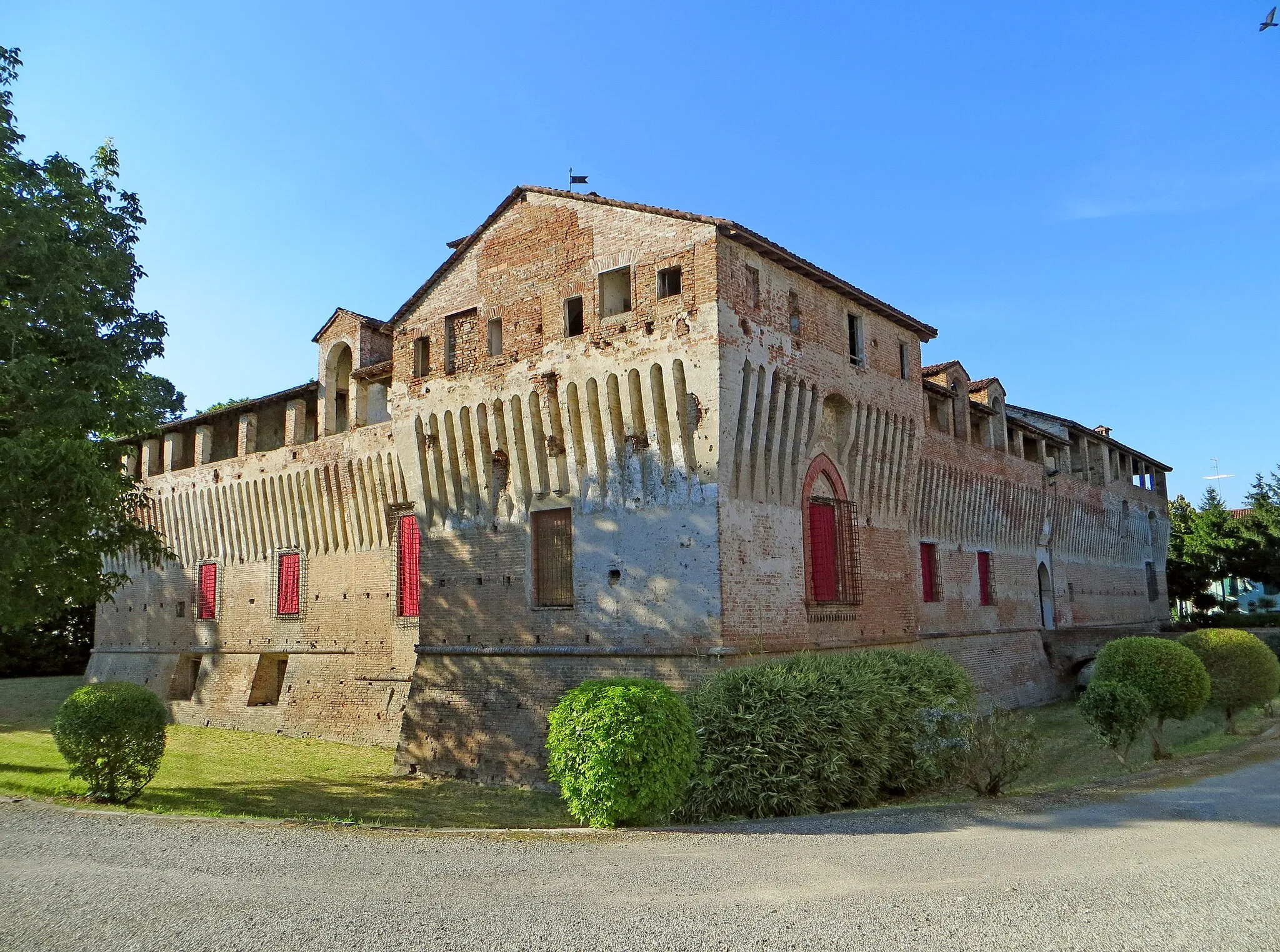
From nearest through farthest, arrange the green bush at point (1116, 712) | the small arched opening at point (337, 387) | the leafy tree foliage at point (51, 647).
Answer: the green bush at point (1116, 712) < the small arched opening at point (337, 387) < the leafy tree foliage at point (51, 647)

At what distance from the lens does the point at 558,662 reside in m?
16.2

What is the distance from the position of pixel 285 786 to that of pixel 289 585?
9238 millimetres

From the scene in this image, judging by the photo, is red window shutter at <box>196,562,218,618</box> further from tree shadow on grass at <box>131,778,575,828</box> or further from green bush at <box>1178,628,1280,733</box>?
green bush at <box>1178,628,1280,733</box>

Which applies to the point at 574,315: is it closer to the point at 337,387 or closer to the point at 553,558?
the point at 553,558

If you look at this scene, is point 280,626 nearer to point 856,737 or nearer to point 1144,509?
point 856,737

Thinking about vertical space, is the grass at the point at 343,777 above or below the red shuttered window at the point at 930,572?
below

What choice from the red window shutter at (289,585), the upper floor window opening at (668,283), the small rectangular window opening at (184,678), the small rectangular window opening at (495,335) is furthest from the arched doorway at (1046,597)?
the small rectangular window opening at (184,678)

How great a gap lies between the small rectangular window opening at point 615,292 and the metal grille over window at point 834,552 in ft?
16.8

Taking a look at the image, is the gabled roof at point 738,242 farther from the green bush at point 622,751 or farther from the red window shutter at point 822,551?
the green bush at point 622,751

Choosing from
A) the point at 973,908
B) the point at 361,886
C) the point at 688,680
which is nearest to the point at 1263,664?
the point at 688,680

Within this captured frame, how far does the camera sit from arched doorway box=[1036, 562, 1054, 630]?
30391 millimetres

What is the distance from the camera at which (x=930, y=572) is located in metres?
23.4

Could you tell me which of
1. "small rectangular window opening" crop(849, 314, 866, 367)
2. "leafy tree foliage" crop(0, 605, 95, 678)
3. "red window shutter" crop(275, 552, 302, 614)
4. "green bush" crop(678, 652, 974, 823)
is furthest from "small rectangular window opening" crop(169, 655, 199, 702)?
"small rectangular window opening" crop(849, 314, 866, 367)

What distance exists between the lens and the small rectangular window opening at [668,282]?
1545cm
